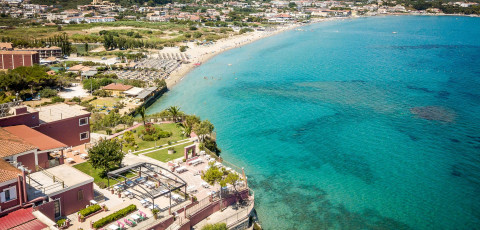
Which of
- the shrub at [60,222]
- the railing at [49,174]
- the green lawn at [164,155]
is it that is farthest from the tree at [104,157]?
the shrub at [60,222]

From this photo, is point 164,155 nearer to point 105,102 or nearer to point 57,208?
point 57,208

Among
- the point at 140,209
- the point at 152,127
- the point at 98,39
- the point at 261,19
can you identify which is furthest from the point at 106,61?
the point at 261,19

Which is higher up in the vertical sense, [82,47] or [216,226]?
[82,47]

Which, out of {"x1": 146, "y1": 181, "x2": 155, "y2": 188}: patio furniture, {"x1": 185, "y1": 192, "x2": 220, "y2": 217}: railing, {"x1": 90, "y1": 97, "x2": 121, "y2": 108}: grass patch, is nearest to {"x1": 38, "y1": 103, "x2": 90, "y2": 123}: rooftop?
{"x1": 146, "y1": 181, "x2": 155, "y2": 188}: patio furniture

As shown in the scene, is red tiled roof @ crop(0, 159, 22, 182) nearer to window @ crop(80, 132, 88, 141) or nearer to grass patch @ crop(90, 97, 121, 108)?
window @ crop(80, 132, 88, 141)

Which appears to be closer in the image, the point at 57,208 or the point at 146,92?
the point at 57,208

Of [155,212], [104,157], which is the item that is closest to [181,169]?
[104,157]
